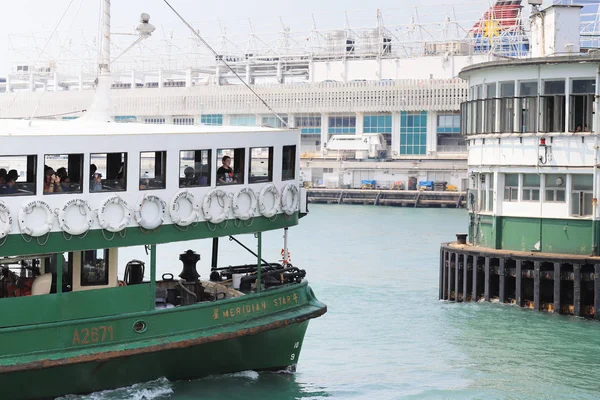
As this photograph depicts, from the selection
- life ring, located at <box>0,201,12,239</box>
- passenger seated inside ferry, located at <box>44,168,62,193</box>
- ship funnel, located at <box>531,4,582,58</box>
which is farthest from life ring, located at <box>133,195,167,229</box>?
ship funnel, located at <box>531,4,582,58</box>

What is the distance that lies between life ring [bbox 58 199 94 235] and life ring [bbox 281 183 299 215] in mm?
3552

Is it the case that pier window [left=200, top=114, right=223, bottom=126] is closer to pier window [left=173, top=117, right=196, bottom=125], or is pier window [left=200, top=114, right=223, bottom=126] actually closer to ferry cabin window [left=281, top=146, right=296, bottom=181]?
pier window [left=173, top=117, right=196, bottom=125]

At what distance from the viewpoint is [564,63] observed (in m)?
24.2

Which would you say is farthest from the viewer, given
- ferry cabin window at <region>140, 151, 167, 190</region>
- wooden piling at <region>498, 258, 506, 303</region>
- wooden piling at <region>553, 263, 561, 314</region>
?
wooden piling at <region>498, 258, 506, 303</region>

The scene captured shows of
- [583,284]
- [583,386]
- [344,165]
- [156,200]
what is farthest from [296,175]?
[344,165]

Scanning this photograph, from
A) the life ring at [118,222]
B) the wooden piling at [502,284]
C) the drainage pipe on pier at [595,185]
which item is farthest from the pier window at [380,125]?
the life ring at [118,222]

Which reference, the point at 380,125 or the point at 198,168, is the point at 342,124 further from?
the point at 198,168

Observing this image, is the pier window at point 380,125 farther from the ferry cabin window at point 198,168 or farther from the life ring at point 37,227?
the life ring at point 37,227

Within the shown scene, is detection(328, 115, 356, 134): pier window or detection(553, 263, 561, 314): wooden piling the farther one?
detection(328, 115, 356, 134): pier window

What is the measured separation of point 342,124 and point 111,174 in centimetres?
8683

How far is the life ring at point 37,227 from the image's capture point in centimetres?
1455

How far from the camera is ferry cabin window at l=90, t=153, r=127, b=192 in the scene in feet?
50.5

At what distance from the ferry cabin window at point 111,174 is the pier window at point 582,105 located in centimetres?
1159

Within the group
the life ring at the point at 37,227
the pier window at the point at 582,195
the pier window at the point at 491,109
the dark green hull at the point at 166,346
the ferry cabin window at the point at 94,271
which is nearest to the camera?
the life ring at the point at 37,227
